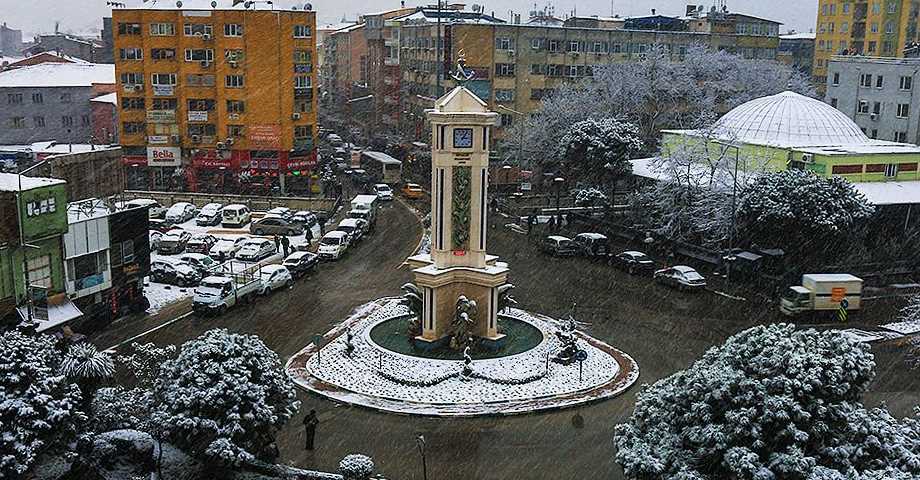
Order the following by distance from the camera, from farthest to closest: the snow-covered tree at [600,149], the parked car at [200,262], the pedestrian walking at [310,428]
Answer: the snow-covered tree at [600,149], the parked car at [200,262], the pedestrian walking at [310,428]

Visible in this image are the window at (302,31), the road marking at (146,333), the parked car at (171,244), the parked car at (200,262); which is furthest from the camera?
the window at (302,31)

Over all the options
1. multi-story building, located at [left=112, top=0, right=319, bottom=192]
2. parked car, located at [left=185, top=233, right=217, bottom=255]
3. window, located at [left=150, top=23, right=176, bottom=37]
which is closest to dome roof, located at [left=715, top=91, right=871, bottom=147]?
multi-story building, located at [left=112, top=0, right=319, bottom=192]

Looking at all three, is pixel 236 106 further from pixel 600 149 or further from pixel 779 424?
pixel 779 424

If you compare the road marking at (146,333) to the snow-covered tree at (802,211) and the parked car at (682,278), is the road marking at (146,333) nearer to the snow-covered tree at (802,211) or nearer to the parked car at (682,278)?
the parked car at (682,278)

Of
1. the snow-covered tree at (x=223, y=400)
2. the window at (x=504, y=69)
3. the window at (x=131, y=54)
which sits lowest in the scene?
the snow-covered tree at (x=223, y=400)

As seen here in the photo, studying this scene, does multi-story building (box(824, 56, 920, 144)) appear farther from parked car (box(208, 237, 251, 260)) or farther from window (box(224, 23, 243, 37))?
parked car (box(208, 237, 251, 260))

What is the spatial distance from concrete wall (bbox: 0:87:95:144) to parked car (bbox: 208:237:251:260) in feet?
106

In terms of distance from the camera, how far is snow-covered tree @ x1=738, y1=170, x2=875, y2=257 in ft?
108

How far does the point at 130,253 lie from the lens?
28.5 meters

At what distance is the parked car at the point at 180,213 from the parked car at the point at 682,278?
23.2 meters

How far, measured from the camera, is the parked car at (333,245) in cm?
3672

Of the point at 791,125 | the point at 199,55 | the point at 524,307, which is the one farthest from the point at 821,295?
the point at 199,55

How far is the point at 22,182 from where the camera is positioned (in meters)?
24.7

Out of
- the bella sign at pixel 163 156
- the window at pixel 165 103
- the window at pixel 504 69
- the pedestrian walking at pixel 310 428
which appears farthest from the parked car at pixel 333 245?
the window at pixel 504 69
